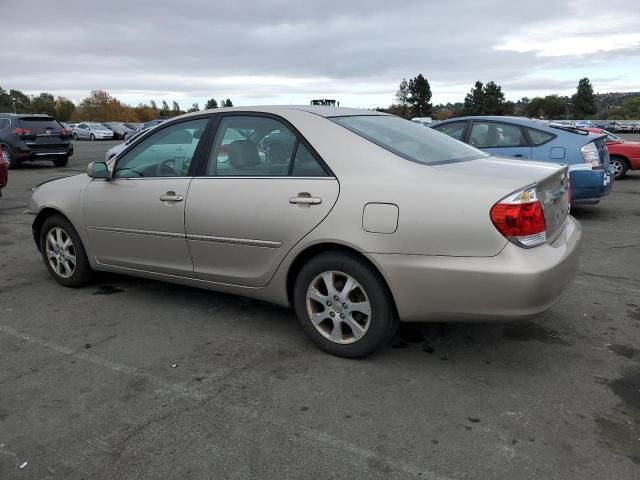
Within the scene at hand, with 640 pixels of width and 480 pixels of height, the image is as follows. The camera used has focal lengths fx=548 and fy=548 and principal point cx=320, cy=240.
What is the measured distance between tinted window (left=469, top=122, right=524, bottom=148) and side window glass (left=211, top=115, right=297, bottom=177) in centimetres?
486

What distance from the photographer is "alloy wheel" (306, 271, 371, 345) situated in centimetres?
334

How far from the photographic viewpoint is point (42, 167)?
17.7 meters

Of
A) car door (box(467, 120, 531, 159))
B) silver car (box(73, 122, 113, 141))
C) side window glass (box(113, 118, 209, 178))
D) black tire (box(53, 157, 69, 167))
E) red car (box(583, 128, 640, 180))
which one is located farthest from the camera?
silver car (box(73, 122, 113, 141))

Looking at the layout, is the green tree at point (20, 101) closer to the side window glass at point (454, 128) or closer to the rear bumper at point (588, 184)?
the side window glass at point (454, 128)

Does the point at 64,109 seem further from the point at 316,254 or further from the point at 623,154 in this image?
the point at 316,254

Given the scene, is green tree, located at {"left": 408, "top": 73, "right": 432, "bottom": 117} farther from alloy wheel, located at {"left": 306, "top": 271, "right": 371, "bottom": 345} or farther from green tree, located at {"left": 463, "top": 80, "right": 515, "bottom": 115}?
alloy wheel, located at {"left": 306, "top": 271, "right": 371, "bottom": 345}

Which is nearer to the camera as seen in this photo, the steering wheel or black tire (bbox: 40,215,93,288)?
→ the steering wheel

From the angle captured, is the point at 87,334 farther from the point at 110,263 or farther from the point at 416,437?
the point at 416,437

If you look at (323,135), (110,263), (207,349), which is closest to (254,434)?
(207,349)

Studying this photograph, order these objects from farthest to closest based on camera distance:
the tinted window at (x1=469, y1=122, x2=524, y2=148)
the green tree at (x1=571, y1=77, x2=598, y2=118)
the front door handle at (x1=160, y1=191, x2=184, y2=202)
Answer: the green tree at (x1=571, y1=77, x2=598, y2=118) → the tinted window at (x1=469, y1=122, x2=524, y2=148) → the front door handle at (x1=160, y1=191, x2=184, y2=202)

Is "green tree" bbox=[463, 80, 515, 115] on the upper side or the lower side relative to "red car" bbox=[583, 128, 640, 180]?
upper

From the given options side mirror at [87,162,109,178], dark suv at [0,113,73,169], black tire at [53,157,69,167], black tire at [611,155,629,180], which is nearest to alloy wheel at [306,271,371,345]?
side mirror at [87,162,109,178]

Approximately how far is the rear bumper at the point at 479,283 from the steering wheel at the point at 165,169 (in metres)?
1.88

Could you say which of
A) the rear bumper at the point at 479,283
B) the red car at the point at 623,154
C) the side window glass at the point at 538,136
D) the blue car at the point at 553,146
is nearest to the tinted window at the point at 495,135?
the blue car at the point at 553,146
